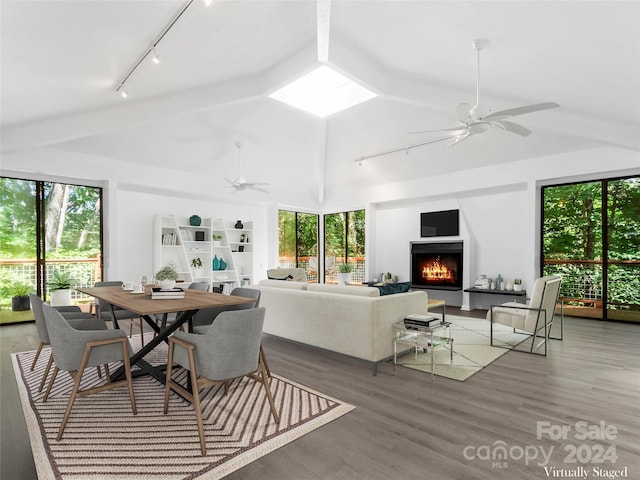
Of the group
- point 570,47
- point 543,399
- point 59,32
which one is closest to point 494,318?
point 543,399

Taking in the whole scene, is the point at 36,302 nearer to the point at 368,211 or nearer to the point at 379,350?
the point at 379,350

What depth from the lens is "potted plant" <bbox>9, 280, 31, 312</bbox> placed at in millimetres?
5922

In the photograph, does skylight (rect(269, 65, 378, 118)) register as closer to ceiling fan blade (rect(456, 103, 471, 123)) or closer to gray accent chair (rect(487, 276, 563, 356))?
ceiling fan blade (rect(456, 103, 471, 123))

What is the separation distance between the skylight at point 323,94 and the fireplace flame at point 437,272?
4026mm

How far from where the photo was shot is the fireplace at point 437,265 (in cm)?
764

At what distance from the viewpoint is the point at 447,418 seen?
8.34ft

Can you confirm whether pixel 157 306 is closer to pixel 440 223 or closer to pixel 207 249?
pixel 207 249

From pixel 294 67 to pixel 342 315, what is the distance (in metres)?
3.23

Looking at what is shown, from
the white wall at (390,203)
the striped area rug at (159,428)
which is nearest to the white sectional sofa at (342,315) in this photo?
the striped area rug at (159,428)

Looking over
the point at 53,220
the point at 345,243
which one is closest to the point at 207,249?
the point at 53,220

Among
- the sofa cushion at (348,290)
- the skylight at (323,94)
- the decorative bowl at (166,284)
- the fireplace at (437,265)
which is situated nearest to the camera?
the decorative bowl at (166,284)

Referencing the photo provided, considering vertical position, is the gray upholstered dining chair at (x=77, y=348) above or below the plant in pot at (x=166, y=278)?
below

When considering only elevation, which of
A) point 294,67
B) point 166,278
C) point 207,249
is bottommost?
point 166,278

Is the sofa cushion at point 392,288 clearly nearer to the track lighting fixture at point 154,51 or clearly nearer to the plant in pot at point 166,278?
the plant in pot at point 166,278
